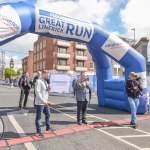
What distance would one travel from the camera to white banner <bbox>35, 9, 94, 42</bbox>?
9.54 metres

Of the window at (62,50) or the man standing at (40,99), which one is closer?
the man standing at (40,99)

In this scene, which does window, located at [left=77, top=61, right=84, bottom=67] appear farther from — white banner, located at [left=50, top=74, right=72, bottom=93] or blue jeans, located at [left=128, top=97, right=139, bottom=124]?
blue jeans, located at [left=128, top=97, right=139, bottom=124]

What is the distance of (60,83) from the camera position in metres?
23.8

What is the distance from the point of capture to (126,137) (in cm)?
677

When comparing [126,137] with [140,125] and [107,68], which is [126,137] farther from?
[107,68]

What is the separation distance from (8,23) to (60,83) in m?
16.1

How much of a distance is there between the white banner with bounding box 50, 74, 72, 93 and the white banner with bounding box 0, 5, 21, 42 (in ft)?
50.0

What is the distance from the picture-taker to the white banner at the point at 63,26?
9.54 meters

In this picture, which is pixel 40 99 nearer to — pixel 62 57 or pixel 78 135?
pixel 78 135

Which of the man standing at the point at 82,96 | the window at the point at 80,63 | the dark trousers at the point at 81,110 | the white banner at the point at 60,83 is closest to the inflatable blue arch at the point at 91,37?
the man standing at the point at 82,96

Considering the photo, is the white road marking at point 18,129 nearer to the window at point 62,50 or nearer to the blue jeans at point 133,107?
the blue jeans at point 133,107

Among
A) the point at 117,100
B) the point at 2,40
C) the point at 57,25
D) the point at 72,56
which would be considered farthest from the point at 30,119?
the point at 72,56

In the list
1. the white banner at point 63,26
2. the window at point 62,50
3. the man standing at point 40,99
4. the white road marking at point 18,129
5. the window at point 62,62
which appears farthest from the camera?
the window at point 62,50

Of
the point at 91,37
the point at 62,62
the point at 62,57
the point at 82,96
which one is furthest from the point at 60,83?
the point at 62,62
